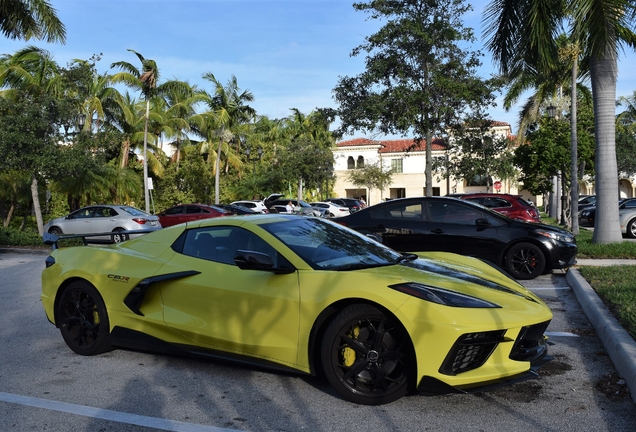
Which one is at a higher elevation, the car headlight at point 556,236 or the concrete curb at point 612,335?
the car headlight at point 556,236

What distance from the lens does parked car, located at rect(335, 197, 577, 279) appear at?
373 inches

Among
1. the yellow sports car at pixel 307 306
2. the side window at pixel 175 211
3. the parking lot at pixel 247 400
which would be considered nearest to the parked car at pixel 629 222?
the parking lot at pixel 247 400

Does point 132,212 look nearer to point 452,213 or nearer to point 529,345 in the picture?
point 452,213

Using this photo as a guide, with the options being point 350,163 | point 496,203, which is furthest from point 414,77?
point 350,163

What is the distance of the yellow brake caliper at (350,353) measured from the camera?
411 cm

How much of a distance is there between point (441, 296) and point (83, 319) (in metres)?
3.38

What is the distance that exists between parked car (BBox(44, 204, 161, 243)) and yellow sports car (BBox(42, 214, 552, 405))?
14.3m

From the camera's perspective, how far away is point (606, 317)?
5887mm

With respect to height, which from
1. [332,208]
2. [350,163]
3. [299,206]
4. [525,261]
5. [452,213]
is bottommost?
[525,261]

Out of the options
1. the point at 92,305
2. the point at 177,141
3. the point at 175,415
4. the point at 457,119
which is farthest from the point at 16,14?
the point at 177,141

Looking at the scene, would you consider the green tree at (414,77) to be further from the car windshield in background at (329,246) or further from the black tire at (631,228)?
the car windshield in background at (329,246)

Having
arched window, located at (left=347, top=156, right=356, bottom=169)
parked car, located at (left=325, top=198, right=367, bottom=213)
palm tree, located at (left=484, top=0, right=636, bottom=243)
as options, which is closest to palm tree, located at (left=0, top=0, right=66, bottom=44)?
palm tree, located at (left=484, top=0, right=636, bottom=243)

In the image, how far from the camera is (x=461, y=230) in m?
9.84

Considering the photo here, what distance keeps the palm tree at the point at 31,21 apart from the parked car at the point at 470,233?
Answer: 15226 millimetres
